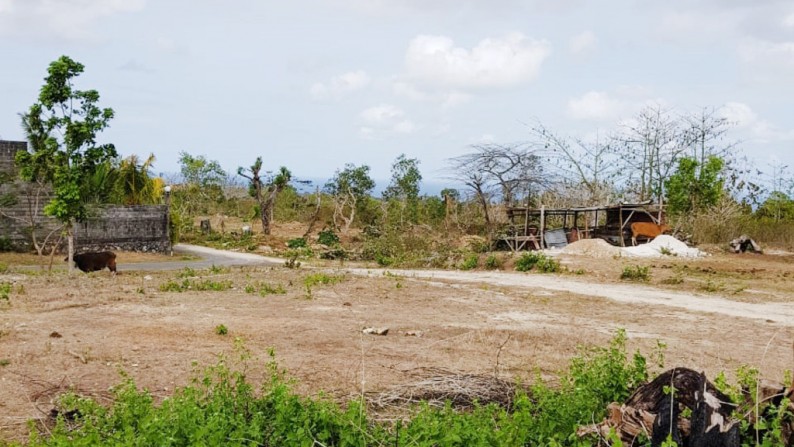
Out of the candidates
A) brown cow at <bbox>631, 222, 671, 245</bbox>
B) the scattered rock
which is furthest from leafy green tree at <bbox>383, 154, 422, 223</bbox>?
the scattered rock

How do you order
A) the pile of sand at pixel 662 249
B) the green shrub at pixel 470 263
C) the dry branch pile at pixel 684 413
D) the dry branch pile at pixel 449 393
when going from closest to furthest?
the dry branch pile at pixel 684 413, the dry branch pile at pixel 449 393, the green shrub at pixel 470 263, the pile of sand at pixel 662 249

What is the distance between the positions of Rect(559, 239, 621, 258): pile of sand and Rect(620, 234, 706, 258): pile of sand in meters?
0.40

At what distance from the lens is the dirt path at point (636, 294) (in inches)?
469

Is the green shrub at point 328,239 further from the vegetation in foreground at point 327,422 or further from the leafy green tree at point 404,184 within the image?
the vegetation in foreground at point 327,422

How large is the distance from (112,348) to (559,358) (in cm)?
488

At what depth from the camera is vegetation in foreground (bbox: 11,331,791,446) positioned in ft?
14.0

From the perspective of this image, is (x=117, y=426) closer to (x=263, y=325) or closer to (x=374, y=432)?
(x=374, y=432)

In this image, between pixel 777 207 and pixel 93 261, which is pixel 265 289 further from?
pixel 777 207

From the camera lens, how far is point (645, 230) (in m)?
23.2

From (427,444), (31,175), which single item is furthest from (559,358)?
(31,175)

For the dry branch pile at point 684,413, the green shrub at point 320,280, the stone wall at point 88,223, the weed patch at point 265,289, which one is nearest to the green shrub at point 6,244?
the stone wall at point 88,223

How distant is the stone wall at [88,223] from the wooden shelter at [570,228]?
11936 mm

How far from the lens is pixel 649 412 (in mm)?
4387

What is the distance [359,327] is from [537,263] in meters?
10.4
